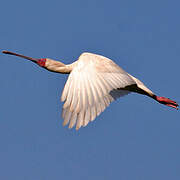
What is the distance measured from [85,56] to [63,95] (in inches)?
86.6

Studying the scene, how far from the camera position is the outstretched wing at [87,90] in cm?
1055

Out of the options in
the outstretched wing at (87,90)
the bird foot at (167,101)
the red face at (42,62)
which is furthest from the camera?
the bird foot at (167,101)

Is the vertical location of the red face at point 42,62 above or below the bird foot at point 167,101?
above

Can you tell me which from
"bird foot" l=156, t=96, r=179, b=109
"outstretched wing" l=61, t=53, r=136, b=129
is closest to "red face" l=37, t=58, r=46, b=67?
"outstretched wing" l=61, t=53, r=136, b=129

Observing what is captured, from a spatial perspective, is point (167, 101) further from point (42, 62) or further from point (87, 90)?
point (87, 90)

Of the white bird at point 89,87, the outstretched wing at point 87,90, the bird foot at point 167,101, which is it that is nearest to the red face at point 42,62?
the white bird at point 89,87

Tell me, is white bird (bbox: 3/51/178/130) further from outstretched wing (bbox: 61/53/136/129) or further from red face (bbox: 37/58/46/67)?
red face (bbox: 37/58/46/67)

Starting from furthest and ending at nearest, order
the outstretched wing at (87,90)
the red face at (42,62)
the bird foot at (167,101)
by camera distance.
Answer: the bird foot at (167,101)
the red face at (42,62)
the outstretched wing at (87,90)

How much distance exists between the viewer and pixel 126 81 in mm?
11461

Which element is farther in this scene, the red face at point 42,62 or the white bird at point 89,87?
the red face at point 42,62

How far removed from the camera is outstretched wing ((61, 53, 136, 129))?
10.6 m

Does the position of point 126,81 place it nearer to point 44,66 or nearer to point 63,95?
point 63,95

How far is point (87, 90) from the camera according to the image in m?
10.8

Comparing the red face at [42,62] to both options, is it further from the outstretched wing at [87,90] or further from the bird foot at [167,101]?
the bird foot at [167,101]
